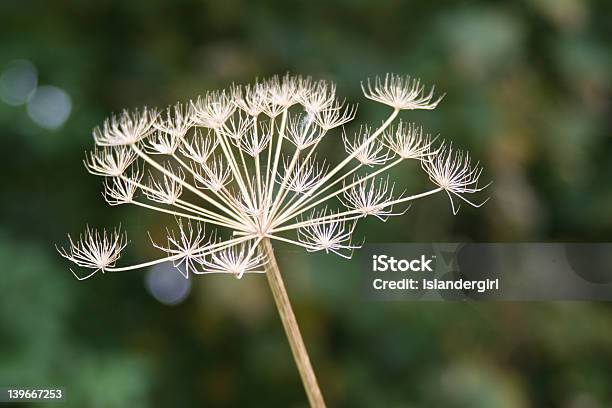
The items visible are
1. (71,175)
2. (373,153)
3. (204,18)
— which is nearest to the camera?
(373,153)

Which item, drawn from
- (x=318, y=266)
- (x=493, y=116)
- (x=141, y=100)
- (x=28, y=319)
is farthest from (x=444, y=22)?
(x=28, y=319)

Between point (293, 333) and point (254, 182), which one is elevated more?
point (254, 182)

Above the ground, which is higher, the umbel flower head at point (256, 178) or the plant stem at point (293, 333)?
the umbel flower head at point (256, 178)

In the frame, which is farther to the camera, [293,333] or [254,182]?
[254,182]

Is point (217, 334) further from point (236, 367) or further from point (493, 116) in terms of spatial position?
point (493, 116)

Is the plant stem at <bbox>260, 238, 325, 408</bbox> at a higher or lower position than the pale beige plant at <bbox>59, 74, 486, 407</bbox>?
lower

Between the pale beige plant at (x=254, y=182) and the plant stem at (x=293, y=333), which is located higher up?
the pale beige plant at (x=254, y=182)

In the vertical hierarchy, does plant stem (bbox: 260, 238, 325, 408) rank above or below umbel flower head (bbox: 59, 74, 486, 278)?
below

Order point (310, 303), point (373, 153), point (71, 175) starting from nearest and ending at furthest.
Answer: point (373, 153) → point (310, 303) → point (71, 175)
